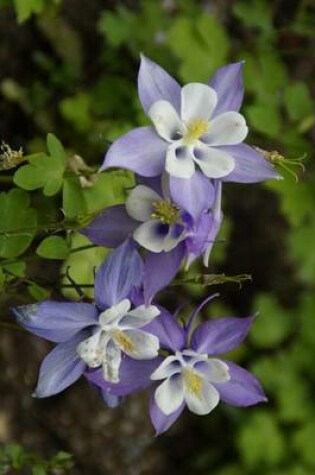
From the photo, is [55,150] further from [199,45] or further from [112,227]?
[199,45]

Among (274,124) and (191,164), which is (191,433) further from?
(191,164)

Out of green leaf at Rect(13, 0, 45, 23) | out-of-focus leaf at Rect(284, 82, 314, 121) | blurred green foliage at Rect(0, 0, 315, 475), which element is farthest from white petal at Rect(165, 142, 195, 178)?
out-of-focus leaf at Rect(284, 82, 314, 121)

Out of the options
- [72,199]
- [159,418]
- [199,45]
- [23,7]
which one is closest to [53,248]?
[72,199]

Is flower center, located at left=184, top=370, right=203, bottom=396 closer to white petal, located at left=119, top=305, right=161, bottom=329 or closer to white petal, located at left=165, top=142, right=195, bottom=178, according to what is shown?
white petal, located at left=119, top=305, right=161, bottom=329

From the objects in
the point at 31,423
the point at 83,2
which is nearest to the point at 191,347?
the point at 31,423

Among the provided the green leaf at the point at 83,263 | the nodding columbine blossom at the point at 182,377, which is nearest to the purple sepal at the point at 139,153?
the nodding columbine blossom at the point at 182,377

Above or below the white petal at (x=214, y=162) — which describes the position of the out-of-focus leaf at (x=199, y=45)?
below

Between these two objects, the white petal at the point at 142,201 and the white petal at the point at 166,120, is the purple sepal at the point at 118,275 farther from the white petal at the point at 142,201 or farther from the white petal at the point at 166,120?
the white petal at the point at 166,120
